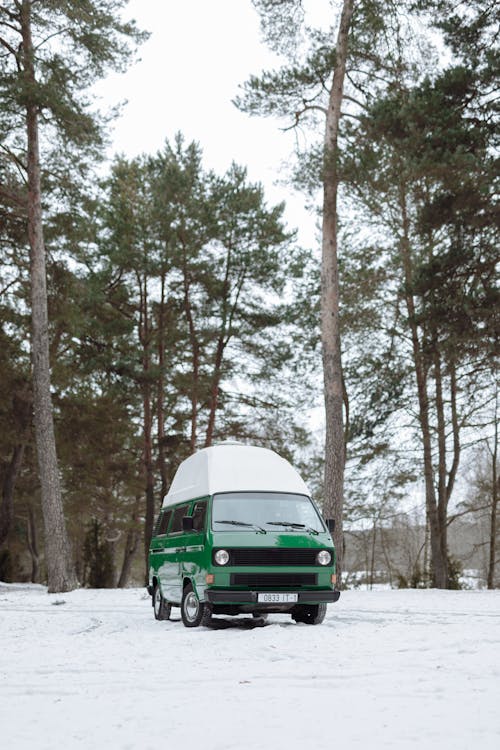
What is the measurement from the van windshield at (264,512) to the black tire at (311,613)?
1062mm

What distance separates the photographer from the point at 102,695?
623cm

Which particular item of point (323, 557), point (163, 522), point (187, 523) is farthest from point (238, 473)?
point (163, 522)

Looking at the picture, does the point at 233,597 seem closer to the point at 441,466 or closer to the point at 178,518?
the point at 178,518

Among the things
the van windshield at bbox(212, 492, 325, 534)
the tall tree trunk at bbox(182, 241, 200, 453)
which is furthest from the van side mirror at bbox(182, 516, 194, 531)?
the tall tree trunk at bbox(182, 241, 200, 453)

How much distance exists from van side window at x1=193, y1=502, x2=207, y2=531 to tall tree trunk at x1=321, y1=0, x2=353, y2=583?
24.7ft

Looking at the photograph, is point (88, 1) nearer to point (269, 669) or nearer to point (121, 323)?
point (121, 323)

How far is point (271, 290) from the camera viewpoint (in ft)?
106

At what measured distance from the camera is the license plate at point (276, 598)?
1091 cm

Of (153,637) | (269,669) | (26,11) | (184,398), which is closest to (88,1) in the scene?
(26,11)

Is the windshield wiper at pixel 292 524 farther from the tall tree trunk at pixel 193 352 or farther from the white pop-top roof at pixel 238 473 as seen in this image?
the tall tree trunk at pixel 193 352

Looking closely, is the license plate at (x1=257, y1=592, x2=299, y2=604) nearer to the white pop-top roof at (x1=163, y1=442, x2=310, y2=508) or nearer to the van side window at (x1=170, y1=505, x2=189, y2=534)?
the white pop-top roof at (x1=163, y1=442, x2=310, y2=508)

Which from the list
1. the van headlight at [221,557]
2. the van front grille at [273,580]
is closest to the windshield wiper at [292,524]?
the van front grille at [273,580]

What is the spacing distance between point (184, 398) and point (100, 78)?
13.8 metres

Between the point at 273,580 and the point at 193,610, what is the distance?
1242mm
